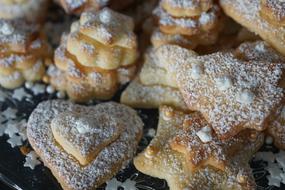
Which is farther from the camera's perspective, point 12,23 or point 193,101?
point 12,23

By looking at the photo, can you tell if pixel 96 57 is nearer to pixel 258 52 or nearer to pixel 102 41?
pixel 102 41

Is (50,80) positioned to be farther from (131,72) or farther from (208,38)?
(208,38)

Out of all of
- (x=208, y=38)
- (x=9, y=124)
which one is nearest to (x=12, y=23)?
(x=9, y=124)

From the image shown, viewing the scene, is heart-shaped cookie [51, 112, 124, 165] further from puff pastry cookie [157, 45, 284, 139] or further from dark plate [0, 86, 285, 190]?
puff pastry cookie [157, 45, 284, 139]

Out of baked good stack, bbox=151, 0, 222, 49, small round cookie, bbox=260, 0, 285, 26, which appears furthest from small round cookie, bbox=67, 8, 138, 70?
small round cookie, bbox=260, 0, 285, 26

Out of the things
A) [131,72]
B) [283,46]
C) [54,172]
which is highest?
[283,46]
